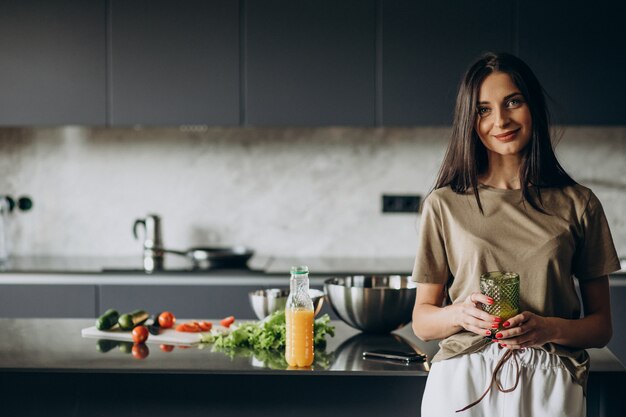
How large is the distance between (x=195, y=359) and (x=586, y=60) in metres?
2.55

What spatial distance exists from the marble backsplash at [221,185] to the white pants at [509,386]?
246cm

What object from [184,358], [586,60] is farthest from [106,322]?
[586,60]

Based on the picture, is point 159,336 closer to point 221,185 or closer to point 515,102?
point 515,102

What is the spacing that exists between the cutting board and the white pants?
758 millimetres

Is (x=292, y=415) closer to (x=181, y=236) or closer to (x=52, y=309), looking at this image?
(x=52, y=309)

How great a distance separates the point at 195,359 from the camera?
190 cm

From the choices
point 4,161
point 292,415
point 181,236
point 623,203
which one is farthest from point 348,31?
point 292,415

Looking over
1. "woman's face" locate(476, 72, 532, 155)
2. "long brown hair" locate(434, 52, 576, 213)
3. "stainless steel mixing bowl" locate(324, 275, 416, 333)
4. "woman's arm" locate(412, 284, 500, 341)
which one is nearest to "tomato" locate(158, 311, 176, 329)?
"stainless steel mixing bowl" locate(324, 275, 416, 333)

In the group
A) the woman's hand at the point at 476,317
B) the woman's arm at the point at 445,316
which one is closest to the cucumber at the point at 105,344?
the woman's arm at the point at 445,316

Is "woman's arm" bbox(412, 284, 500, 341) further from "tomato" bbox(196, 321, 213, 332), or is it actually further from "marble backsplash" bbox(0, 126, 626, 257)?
"marble backsplash" bbox(0, 126, 626, 257)

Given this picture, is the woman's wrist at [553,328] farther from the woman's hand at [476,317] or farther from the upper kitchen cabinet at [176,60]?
the upper kitchen cabinet at [176,60]

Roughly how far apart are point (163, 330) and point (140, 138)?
2.08 metres

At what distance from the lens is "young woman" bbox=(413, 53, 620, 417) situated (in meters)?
1.58


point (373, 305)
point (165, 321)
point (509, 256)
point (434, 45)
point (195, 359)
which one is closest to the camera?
point (509, 256)
